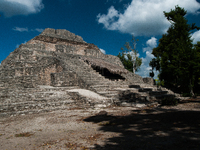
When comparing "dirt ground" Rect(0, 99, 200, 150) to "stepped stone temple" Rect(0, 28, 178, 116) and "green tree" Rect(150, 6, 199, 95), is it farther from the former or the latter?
"green tree" Rect(150, 6, 199, 95)

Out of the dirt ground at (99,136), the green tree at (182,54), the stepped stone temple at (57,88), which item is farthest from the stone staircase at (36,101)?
the green tree at (182,54)

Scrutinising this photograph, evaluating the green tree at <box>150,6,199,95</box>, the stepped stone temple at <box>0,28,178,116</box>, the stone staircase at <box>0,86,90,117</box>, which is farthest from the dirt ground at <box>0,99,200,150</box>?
the green tree at <box>150,6,199,95</box>

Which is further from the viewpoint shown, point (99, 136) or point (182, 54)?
point (182, 54)

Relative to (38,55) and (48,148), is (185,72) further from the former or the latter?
(38,55)

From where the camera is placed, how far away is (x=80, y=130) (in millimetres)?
3744

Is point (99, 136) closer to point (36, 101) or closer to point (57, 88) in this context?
point (36, 101)

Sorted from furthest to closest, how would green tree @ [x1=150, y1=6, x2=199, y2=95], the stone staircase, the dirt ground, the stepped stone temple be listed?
green tree @ [x1=150, y1=6, x2=199, y2=95] → the stepped stone temple → the stone staircase → the dirt ground

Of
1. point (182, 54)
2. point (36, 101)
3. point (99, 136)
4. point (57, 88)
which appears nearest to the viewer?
point (99, 136)

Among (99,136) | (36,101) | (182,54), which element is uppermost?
(182,54)

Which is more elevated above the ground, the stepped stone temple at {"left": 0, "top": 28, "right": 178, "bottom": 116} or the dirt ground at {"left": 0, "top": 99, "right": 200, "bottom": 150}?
the stepped stone temple at {"left": 0, "top": 28, "right": 178, "bottom": 116}

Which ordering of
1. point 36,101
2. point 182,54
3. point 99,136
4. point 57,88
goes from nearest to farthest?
1. point 99,136
2. point 36,101
3. point 57,88
4. point 182,54

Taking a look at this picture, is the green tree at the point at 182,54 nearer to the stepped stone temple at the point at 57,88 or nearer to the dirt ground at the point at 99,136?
the stepped stone temple at the point at 57,88

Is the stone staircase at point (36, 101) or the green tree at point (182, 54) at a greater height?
the green tree at point (182, 54)

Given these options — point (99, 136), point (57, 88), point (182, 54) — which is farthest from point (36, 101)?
point (182, 54)
